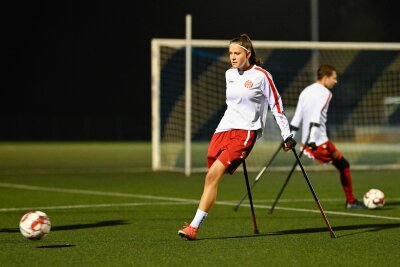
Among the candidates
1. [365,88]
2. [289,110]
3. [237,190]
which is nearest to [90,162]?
[289,110]

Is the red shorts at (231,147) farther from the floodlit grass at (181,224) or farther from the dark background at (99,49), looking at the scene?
the dark background at (99,49)

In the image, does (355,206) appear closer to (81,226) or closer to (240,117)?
(240,117)

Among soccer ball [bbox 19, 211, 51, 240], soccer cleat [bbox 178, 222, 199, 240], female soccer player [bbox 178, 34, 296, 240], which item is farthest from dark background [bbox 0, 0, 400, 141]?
soccer ball [bbox 19, 211, 51, 240]

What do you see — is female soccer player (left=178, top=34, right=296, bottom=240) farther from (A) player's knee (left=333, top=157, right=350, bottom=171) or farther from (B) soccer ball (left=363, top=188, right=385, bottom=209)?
(A) player's knee (left=333, top=157, right=350, bottom=171)

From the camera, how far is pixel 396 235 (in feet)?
30.9

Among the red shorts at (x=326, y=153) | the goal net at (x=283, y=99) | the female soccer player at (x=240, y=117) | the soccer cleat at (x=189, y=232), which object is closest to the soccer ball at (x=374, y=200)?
the red shorts at (x=326, y=153)

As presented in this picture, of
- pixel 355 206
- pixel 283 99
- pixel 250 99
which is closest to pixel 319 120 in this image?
pixel 355 206

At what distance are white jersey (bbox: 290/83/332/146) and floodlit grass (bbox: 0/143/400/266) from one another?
1.00 m

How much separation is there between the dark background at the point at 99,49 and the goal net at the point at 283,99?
16.3ft

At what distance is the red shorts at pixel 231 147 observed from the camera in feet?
29.4

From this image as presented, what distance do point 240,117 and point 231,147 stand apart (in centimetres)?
33

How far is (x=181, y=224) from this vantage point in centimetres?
1048

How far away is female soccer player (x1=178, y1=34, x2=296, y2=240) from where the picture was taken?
8.93 m

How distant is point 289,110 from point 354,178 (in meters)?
12.4
